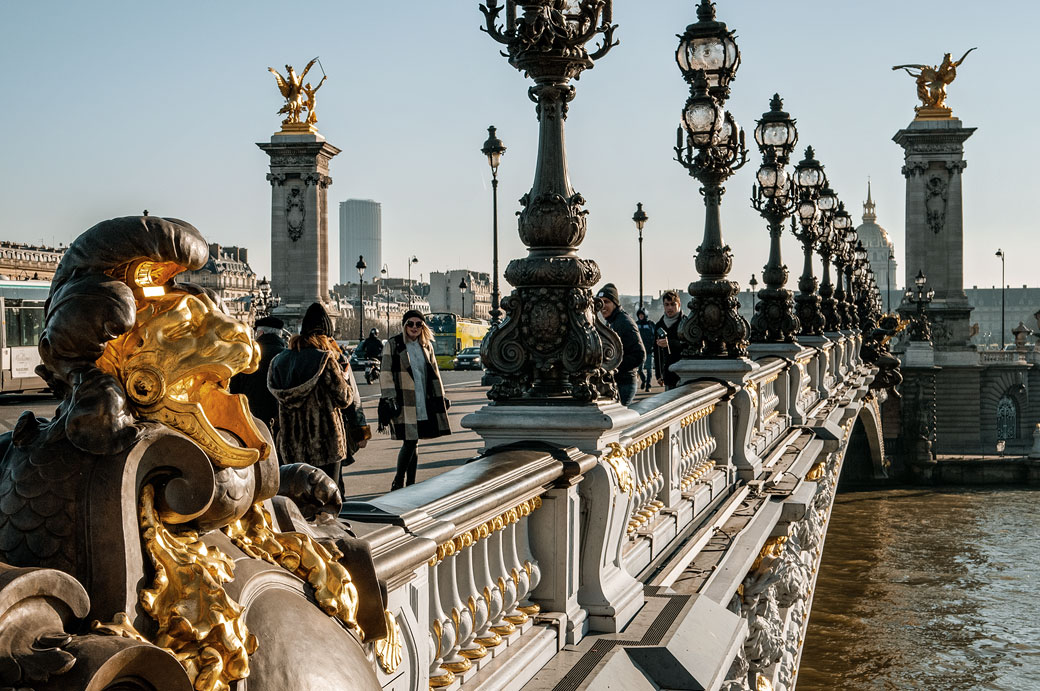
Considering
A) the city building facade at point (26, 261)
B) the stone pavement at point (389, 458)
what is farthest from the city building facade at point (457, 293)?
the stone pavement at point (389, 458)

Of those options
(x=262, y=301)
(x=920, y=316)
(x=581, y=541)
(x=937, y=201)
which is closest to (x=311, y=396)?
(x=581, y=541)

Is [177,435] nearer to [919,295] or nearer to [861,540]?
[861,540]

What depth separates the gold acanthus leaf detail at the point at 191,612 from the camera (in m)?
2.15

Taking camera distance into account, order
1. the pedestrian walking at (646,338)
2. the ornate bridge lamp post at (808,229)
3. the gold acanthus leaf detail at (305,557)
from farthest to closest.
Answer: the pedestrian walking at (646,338) < the ornate bridge lamp post at (808,229) < the gold acanthus leaf detail at (305,557)

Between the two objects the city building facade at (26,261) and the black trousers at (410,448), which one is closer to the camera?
the black trousers at (410,448)

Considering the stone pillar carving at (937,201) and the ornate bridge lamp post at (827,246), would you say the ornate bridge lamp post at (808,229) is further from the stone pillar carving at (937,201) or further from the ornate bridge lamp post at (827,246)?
the stone pillar carving at (937,201)

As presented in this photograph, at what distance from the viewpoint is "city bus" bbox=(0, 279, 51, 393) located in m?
28.5

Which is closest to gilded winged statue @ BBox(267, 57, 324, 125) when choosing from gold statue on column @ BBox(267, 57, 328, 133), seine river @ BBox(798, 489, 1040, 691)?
gold statue on column @ BBox(267, 57, 328, 133)

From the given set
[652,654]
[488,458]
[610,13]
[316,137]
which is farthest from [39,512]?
[316,137]

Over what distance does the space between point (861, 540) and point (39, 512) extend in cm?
3493

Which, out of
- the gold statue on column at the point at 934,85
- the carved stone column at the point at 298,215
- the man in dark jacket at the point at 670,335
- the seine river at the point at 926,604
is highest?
the gold statue on column at the point at 934,85

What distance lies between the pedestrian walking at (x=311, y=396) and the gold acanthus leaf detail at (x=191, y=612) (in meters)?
6.75

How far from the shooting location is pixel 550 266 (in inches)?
241

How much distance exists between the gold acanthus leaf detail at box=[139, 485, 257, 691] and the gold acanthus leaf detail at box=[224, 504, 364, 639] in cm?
23
